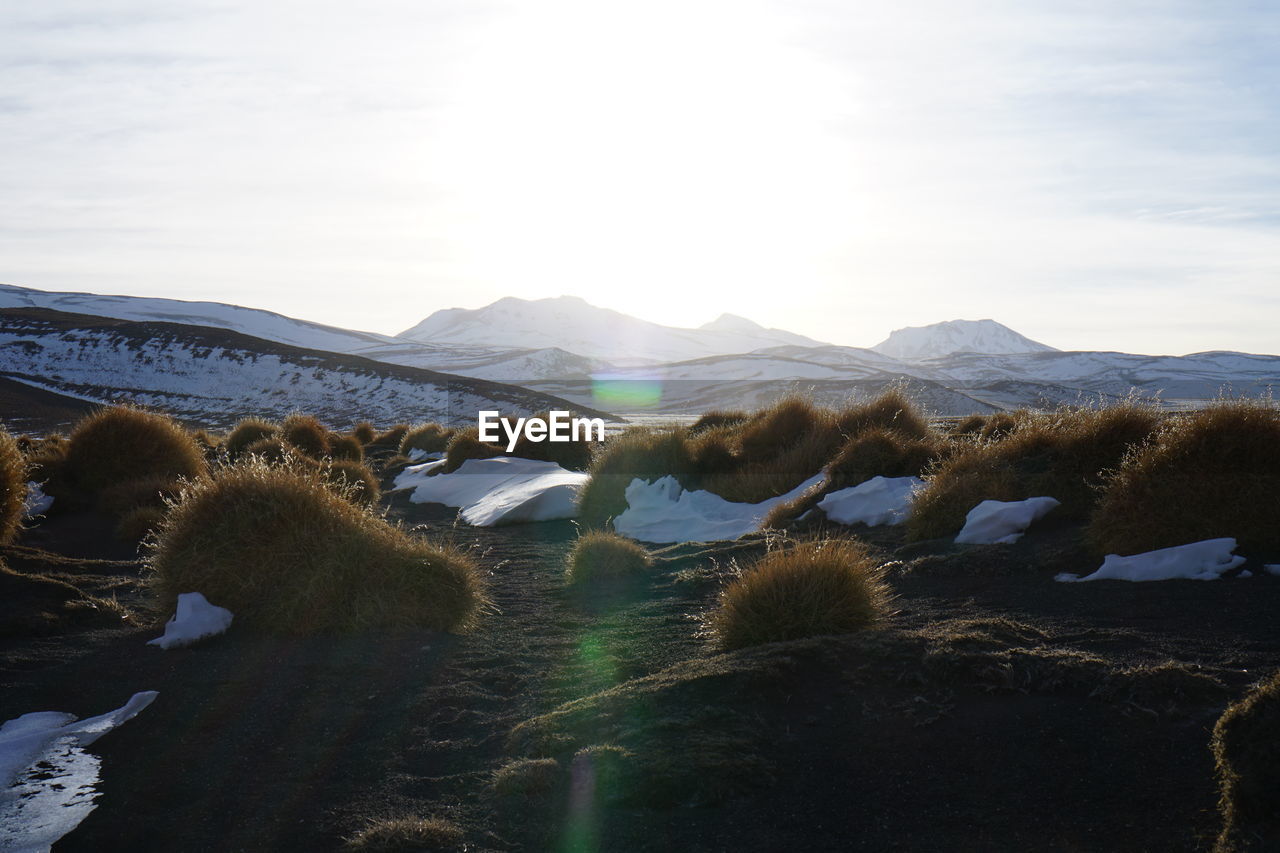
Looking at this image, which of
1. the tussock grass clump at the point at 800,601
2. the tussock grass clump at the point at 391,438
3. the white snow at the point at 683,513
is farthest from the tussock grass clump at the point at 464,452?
the tussock grass clump at the point at 800,601

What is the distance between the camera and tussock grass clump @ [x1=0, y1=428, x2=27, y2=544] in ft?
30.6

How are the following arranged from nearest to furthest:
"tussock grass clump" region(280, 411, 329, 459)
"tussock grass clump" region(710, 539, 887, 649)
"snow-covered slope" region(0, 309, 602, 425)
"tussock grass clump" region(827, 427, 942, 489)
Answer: "tussock grass clump" region(710, 539, 887, 649), "tussock grass clump" region(827, 427, 942, 489), "tussock grass clump" region(280, 411, 329, 459), "snow-covered slope" region(0, 309, 602, 425)

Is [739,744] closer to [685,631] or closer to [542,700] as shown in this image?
[542,700]

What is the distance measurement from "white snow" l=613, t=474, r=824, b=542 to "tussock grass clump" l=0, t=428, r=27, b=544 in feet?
22.7

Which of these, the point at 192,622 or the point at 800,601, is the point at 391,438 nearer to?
the point at 192,622

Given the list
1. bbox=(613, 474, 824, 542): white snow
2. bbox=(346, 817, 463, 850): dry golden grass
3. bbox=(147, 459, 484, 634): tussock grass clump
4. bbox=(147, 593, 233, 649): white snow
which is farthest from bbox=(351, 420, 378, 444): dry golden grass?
bbox=(346, 817, 463, 850): dry golden grass

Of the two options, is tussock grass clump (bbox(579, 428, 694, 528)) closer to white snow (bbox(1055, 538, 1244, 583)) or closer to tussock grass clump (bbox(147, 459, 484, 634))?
tussock grass clump (bbox(147, 459, 484, 634))

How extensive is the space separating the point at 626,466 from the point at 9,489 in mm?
8123

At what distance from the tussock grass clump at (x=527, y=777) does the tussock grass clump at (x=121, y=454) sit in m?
12.1

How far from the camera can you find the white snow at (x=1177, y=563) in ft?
20.0

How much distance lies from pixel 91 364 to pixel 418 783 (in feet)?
228

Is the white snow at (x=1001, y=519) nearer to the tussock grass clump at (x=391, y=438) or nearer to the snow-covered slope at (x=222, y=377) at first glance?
the tussock grass clump at (x=391, y=438)

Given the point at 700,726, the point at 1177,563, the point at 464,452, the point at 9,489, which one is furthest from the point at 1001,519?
the point at 464,452

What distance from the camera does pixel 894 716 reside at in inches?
167
